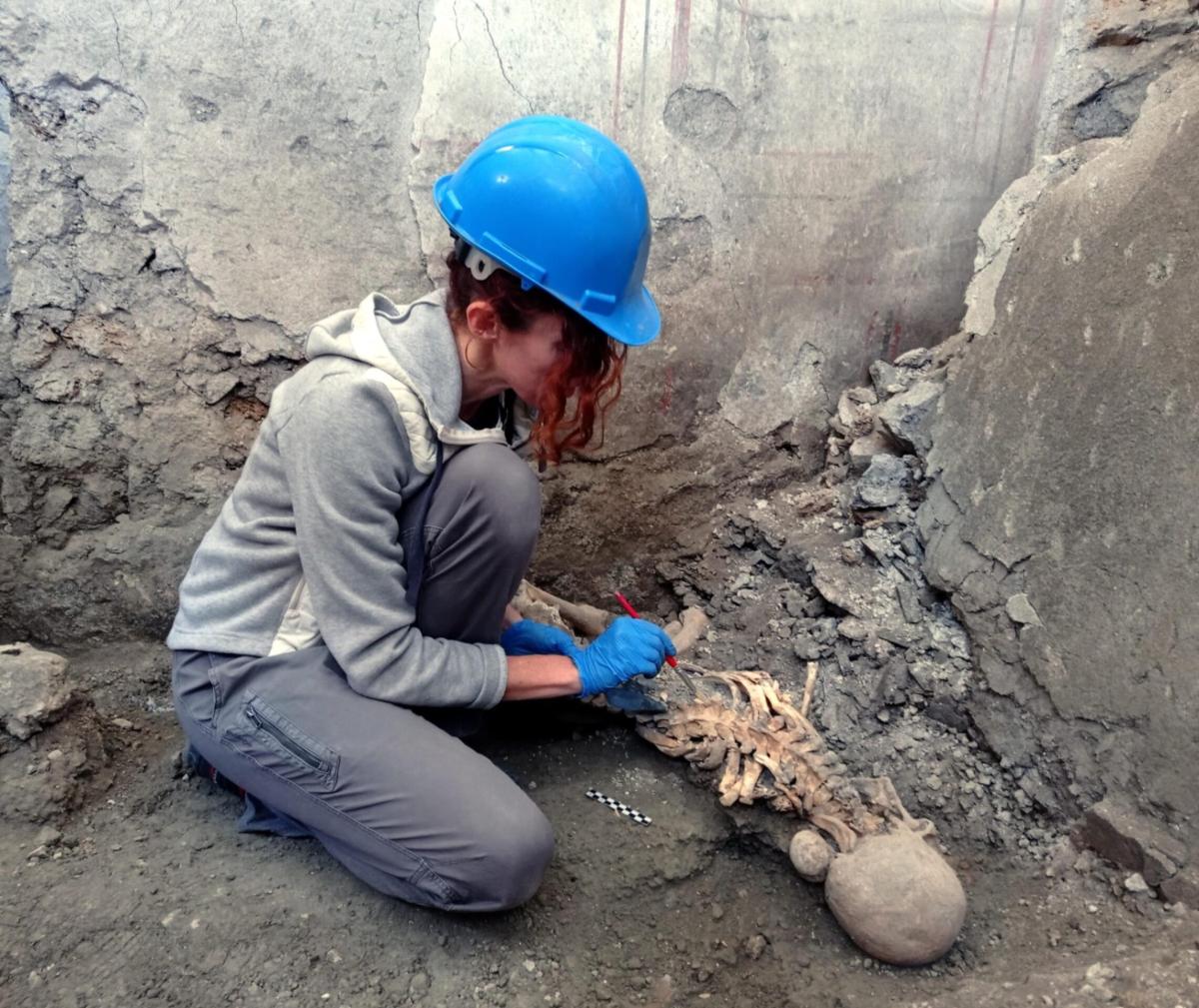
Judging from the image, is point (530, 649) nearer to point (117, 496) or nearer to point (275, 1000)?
point (275, 1000)

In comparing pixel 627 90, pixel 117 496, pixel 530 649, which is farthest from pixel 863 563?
pixel 117 496

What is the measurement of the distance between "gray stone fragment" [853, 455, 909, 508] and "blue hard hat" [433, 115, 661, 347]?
1.08 metres

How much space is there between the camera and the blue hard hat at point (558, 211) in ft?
5.30

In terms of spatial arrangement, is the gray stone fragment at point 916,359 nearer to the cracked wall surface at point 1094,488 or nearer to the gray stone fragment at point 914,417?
Result: the gray stone fragment at point 914,417

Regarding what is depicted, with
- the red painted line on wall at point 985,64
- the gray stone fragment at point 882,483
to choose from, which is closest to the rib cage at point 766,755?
the gray stone fragment at point 882,483

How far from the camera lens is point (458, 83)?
7.45 ft

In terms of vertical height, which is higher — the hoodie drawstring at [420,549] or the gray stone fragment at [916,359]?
→ the gray stone fragment at [916,359]

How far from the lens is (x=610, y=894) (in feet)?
6.23

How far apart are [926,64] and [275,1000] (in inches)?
104

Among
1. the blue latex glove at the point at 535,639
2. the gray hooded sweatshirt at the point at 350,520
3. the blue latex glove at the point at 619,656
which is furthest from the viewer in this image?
the blue latex glove at the point at 535,639

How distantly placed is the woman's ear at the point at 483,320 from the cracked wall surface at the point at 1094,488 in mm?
1215

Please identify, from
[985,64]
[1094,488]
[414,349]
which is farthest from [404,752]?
[985,64]

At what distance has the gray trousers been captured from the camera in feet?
5.57

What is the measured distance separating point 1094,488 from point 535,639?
121cm
